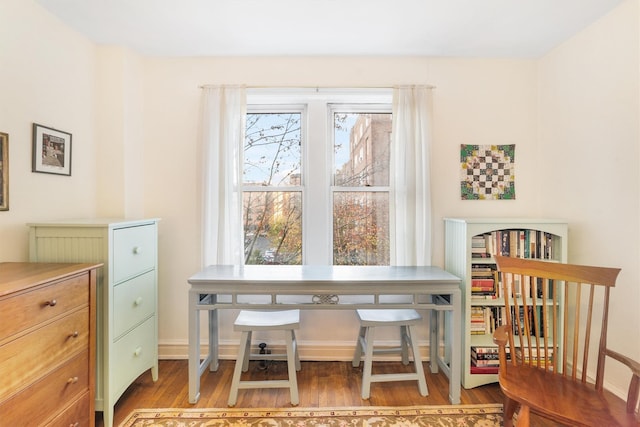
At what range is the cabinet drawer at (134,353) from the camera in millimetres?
1814

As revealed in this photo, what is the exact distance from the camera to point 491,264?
7.27ft

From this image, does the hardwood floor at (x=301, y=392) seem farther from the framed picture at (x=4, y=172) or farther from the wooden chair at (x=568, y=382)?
the framed picture at (x=4, y=172)

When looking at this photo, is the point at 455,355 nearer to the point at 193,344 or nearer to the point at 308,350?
the point at 308,350

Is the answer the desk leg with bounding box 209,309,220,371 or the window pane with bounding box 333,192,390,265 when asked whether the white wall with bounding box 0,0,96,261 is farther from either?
the window pane with bounding box 333,192,390,265

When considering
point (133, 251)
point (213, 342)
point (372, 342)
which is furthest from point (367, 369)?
point (133, 251)

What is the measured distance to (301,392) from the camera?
2.08m

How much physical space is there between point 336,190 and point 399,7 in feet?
4.38

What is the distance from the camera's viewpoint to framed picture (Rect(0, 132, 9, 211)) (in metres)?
1.63

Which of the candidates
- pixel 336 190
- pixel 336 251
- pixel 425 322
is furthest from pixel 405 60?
pixel 425 322

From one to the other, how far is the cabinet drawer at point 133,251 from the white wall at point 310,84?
416 millimetres

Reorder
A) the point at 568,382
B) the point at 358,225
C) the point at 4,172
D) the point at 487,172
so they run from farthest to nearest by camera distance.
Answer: the point at 358,225 → the point at 487,172 → the point at 4,172 → the point at 568,382

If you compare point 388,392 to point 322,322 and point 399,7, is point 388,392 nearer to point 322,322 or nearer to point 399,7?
point 322,322

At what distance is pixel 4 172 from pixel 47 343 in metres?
0.98

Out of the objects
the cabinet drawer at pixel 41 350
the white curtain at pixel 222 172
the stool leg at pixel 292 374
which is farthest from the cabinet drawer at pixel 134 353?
the stool leg at pixel 292 374
